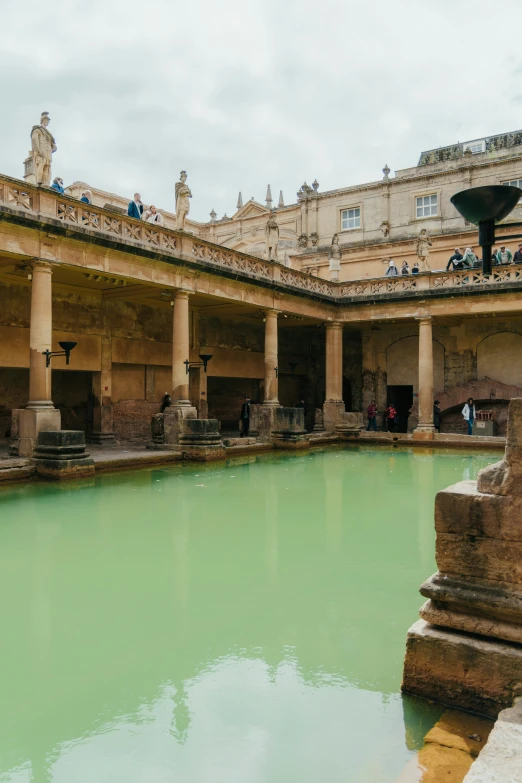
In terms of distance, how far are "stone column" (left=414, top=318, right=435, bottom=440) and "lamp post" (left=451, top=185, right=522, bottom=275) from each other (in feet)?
52.6

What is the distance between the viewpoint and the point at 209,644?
360 cm

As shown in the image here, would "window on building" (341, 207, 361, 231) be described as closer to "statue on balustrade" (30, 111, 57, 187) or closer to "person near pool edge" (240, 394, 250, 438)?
"person near pool edge" (240, 394, 250, 438)

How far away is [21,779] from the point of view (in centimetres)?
239

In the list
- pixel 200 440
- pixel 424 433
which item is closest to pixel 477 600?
pixel 200 440

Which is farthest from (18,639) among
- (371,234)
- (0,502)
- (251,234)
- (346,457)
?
(251,234)

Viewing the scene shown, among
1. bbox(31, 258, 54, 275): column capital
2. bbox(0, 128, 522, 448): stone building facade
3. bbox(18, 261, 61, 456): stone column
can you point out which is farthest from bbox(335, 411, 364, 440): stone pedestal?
bbox(31, 258, 54, 275): column capital

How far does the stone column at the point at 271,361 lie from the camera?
725 inches

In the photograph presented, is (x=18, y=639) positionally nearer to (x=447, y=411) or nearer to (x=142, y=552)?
(x=142, y=552)

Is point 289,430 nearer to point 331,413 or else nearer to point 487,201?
point 331,413

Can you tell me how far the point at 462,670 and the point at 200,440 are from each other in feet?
37.8

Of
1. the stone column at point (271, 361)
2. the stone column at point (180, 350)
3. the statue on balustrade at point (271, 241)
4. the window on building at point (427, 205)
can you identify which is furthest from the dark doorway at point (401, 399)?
the stone column at point (180, 350)

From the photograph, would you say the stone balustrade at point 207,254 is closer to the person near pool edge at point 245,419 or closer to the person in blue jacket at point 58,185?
the person in blue jacket at point 58,185

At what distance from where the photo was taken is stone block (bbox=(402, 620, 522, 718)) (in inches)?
109

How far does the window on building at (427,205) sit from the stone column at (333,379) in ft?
27.0
